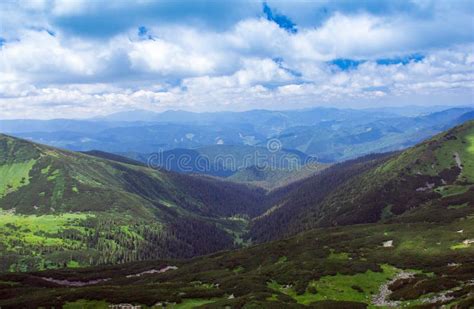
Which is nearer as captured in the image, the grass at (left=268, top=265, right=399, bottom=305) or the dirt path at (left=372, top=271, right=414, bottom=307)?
the dirt path at (left=372, top=271, right=414, bottom=307)

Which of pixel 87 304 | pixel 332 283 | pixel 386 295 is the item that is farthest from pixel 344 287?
pixel 87 304

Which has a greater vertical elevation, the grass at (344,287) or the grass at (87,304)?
the grass at (344,287)

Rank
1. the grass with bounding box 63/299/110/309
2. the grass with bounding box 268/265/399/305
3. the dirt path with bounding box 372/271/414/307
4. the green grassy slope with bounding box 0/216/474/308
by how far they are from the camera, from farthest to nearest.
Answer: the grass with bounding box 268/265/399/305, the grass with bounding box 63/299/110/309, the green grassy slope with bounding box 0/216/474/308, the dirt path with bounding box 372/271/414/307

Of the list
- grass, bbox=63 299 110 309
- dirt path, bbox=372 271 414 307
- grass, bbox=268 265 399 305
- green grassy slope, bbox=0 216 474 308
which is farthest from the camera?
grass, bbox=268 265 399 305

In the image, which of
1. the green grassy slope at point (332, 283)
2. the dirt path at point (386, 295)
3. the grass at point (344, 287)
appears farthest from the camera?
the grass at point (344, 287)

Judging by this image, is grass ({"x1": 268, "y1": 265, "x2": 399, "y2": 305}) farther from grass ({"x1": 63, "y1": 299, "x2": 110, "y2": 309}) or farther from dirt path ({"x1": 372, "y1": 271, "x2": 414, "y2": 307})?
grass ({"x1": 63, "y1": 299, "x2": 110, "y2": 309})

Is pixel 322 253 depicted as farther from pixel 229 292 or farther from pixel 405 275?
pixel 229 292

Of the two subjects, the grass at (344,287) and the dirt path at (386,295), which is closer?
the dirt path at (386,295)

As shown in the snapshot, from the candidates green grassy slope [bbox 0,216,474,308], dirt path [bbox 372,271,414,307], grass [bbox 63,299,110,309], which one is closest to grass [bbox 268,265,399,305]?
green grassy slope [bbox 0,216,474,308]

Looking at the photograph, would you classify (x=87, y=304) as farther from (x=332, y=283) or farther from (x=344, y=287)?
(x=344, y=287)

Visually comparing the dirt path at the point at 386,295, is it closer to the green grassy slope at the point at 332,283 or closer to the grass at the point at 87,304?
the green grassy slope at the point at 332,283

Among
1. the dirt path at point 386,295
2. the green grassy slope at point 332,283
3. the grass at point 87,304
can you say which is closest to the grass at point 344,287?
the green grassy slope at point 332,283
